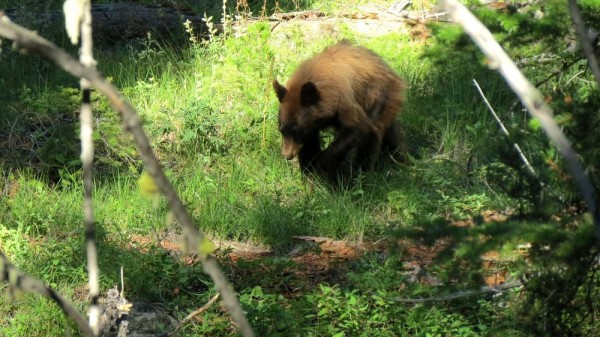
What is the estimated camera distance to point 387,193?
8625 mm

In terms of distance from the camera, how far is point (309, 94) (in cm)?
892

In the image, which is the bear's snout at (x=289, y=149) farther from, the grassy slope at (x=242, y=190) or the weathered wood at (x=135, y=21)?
the weathered wood at (x=135, y=21)

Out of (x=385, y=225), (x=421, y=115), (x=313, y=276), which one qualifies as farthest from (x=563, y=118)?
(x=421, y=115)

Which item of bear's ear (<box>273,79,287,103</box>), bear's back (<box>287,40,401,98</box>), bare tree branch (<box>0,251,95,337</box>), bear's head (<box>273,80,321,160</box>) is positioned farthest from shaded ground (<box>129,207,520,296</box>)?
bare tree branch (<box>0,251,95,337</box>)

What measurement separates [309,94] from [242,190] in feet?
3.66

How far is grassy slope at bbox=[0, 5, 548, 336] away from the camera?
254 inches

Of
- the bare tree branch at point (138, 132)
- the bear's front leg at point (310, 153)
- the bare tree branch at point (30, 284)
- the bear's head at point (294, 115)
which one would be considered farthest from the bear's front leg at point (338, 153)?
the bare tree branch at point (138, 132)

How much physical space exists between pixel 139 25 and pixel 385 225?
18.2 ft

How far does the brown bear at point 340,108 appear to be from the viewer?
9047 mm

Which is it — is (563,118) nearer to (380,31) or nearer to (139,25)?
(380,31)

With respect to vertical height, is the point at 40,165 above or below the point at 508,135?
below

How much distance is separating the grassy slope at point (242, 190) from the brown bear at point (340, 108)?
32cm

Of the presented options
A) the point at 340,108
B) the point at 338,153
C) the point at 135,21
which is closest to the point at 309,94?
the point at 340,108

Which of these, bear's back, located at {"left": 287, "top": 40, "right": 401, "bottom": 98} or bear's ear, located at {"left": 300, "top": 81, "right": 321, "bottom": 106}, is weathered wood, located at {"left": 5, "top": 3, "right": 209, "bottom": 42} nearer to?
bear's back, located at {"left": 287, "top": 40, "right": 401, "bottom": 98}
